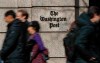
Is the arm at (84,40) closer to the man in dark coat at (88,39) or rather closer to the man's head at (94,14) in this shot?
the man in dark coat at (88,39)

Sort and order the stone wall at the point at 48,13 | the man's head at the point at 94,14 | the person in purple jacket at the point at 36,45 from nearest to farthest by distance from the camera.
Result: the man's head at the point at 94,14
the person in purple jacket at the point at 36,45
the stone wall at the point at 48,13

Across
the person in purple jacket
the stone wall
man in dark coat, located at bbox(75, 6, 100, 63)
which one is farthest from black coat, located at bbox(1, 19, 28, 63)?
the stone wall

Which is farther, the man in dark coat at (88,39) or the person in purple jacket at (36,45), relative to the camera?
the person in purple jacket at (36,45)

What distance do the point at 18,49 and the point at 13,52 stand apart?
0.36 feet

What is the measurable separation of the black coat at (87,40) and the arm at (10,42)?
1492 mm

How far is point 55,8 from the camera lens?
1210 centimetres

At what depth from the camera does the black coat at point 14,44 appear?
799 centimetres

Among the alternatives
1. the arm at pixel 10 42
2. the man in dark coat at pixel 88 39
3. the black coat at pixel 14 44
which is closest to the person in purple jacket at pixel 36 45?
the black coat at pixel 14 44

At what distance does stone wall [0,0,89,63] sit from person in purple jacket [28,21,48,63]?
2.89 m

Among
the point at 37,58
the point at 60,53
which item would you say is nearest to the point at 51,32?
the point at 60,53

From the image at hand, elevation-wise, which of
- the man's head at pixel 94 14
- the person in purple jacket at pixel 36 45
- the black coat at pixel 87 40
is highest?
the man's head at pixel 94 14

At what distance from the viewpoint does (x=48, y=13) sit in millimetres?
12102

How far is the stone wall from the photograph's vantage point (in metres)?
12.1

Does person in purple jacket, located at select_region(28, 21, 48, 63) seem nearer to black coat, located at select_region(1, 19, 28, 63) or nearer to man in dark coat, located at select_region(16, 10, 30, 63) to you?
man in dark coat, located at select_region(16, 10, 30, 63)
